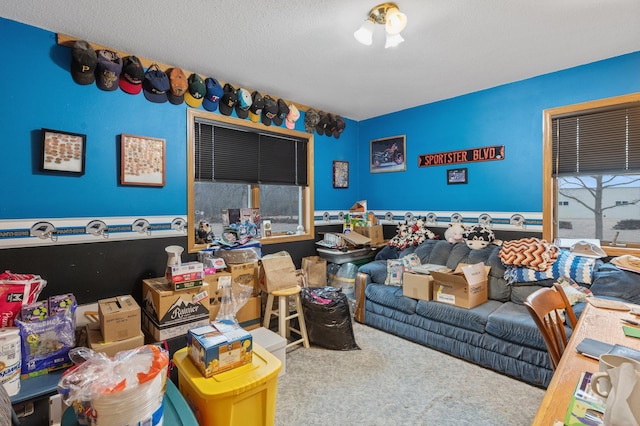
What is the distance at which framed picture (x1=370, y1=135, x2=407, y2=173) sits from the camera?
4.18 m

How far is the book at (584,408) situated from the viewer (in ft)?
2.65

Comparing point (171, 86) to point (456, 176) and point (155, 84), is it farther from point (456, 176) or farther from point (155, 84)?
point (456, 176)

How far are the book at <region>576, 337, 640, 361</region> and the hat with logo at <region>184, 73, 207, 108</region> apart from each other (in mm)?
3225

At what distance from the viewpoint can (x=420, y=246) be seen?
12.1 ft

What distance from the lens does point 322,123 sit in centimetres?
411

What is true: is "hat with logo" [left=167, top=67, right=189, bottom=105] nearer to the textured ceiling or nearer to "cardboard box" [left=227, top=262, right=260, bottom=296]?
the textured ceiling

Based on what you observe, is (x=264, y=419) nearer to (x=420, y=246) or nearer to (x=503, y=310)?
(x=503, y=310)

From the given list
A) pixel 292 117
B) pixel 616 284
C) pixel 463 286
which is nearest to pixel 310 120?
pixel 292 117

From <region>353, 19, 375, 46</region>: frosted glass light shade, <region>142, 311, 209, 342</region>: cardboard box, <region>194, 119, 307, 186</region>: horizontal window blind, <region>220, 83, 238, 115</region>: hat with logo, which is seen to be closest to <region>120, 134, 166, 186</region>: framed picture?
<region>194, 119, 307, 186</region>: horizontal window blind

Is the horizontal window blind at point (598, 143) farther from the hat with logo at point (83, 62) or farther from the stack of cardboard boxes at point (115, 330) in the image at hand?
the hat with logo at point (83, 62)

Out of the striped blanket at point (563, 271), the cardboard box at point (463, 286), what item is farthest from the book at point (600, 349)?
the striped blanket at point (563, 271)

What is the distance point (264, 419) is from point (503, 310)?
2.13m

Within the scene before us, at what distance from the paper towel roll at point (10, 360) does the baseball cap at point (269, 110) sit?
108 inches

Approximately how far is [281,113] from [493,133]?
238 centimetres
